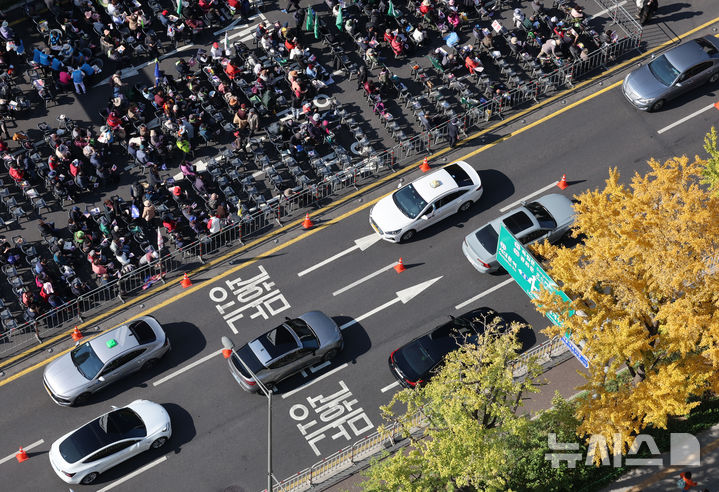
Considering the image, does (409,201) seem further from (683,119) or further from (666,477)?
(666,477)

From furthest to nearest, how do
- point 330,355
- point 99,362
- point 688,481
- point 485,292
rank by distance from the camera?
point 485,292
point 330,355
point 99,362
point 688,481

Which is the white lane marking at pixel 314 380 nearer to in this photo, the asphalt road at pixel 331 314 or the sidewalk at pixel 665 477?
the asphalt road at pixel 331 314

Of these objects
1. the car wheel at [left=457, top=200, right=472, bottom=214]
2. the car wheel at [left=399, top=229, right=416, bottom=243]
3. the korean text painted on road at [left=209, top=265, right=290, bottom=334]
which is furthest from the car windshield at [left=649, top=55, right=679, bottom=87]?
the korean text painted on road at [left=209, top=265, right=290, bottom=334]

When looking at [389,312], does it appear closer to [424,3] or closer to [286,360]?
[286,360]

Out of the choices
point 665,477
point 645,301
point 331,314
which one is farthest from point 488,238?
point 665,477

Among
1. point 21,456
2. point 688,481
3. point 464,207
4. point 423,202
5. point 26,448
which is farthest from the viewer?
point 464,207

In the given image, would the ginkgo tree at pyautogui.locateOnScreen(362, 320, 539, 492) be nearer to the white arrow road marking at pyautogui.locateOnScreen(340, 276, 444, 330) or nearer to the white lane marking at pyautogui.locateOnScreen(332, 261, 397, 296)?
the white arrow road marking at pyautogui.locateOnScreen(340, 276, 444, 330)
